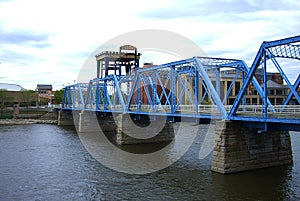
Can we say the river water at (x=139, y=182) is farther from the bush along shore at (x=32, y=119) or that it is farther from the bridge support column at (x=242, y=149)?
the bush along shore at (x=32, y=119)

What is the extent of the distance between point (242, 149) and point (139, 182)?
31.4ft

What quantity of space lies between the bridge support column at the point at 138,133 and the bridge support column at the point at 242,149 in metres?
20.5

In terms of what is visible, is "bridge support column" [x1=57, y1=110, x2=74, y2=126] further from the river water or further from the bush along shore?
the river water

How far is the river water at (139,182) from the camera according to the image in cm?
2373

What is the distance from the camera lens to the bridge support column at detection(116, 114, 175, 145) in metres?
49.0

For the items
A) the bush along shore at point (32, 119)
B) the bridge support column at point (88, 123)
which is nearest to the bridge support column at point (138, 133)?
the bridge support column at point (88, 123)

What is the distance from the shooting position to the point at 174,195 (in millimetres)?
23859

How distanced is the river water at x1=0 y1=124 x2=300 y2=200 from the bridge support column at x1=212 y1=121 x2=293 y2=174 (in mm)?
739

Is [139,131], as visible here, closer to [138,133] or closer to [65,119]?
[138,133]

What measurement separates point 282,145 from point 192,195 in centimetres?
1294

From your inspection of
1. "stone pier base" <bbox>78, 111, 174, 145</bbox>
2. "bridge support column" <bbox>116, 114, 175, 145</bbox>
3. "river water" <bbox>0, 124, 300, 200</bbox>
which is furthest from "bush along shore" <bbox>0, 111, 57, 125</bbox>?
"river water" <bbox>0, 124, 300, 200</bbox>

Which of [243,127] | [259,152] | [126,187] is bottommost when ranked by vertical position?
[126,187]

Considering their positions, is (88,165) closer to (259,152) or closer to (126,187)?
(126,187)

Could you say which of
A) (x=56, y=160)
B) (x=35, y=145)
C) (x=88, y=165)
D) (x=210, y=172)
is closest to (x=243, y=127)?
(x=210, y=172)
